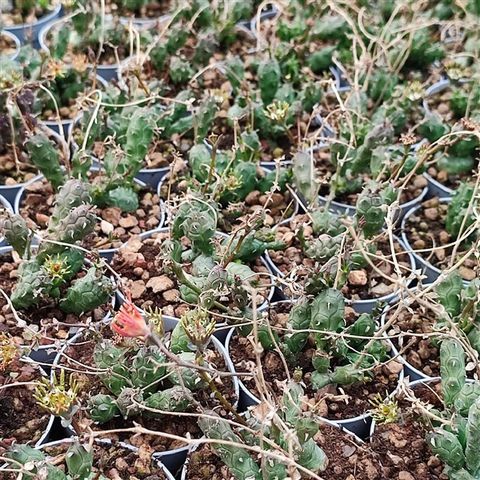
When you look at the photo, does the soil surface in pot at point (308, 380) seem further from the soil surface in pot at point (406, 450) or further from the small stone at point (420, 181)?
the small stone at point (420, 181)

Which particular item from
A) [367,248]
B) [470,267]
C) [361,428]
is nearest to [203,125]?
[367,248]

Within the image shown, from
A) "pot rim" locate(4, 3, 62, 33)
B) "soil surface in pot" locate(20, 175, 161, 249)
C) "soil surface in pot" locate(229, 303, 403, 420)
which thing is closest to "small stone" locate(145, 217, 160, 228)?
"soil surface in pot" locate(20, 175, 161, 249)

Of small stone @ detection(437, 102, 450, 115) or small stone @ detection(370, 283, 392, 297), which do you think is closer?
small stone @ detection(370, 283, 392, 297)

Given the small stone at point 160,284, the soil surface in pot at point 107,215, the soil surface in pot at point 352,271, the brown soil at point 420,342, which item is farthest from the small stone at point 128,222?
the brown soil at point 420,342

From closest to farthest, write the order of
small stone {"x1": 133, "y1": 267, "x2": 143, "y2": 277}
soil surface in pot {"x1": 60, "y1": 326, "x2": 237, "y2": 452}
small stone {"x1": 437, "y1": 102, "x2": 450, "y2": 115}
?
soil surface in pot {"x1": 60, "y1": 326, "x2": 237, "y2": 452} → small stone {"x1": 133, "y1": 267, "x2": 143, "y2": 277} → small stone {"x1": 437, "y1": 102, "x2": 450, "y2": 115}

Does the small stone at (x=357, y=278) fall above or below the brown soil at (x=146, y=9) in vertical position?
below

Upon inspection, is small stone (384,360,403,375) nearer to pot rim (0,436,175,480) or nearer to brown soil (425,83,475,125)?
pot rim (0,436,175,480)
